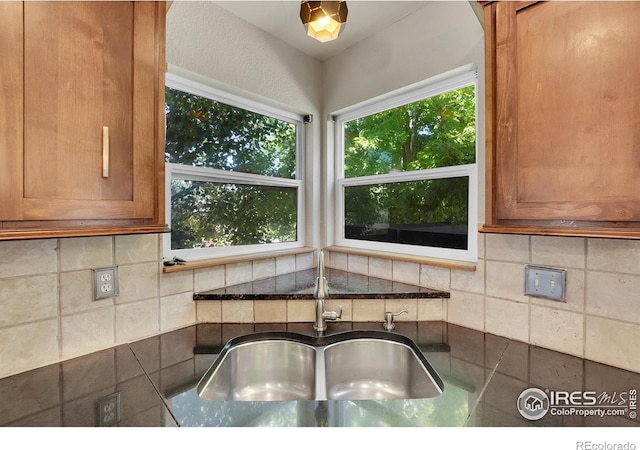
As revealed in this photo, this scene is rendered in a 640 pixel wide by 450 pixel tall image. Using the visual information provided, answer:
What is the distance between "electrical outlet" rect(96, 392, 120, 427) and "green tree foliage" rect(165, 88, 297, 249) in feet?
2.39

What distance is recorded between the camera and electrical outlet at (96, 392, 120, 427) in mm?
724

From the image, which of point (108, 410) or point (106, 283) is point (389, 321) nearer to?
point (108, 410)

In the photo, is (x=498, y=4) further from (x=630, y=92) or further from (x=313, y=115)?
(x=313, y=115)

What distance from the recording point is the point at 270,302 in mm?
1376

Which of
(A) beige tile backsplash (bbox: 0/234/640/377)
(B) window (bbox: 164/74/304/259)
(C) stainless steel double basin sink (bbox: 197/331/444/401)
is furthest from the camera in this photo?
(B) window (bbox: 164/74/304/259)

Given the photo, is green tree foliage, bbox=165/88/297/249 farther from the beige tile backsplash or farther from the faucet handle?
the faucet handle

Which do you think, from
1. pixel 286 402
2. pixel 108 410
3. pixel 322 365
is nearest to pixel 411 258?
pixel 322 365

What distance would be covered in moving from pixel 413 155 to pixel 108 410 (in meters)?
1.60

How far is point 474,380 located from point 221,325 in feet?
3.30

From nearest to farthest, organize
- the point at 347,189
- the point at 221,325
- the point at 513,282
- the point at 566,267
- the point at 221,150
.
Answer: the point at 566,267, the point at 513,282, the point at 221,325, the point at 221,150, the point at 347,189

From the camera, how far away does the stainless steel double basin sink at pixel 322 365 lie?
3.86ft

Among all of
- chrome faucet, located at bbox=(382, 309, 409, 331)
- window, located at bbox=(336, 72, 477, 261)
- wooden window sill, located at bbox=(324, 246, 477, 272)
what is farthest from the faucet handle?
window, located at bbox=(336, 72, 477, 261)

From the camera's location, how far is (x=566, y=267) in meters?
1.06
